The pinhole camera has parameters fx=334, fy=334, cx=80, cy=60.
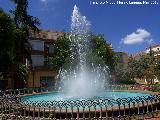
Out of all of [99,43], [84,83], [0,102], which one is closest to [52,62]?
[99,43]

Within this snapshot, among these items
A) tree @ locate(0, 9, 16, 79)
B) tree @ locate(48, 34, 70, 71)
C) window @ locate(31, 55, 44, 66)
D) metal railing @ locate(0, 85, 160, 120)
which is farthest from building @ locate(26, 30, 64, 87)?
metal railing @ locate(0, 85, 160, 120)

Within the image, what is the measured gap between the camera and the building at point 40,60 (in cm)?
5453

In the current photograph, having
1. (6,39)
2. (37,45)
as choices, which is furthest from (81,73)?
(37,45)

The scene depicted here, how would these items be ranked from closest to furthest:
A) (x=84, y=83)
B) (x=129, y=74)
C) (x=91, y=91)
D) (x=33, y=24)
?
(x=91, y=91) → (x=84, y=83) → (x=33, y=24) → (x=129, y=74)

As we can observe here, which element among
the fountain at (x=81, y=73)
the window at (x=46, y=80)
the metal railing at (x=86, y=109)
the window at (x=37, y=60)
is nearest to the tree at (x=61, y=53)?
the fountain at (x=81, y=73)

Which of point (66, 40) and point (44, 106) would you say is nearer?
point (44, 106)

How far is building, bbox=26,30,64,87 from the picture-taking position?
54534 mm

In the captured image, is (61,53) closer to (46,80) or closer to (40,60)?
(40,60)

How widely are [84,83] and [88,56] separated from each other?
418 inches

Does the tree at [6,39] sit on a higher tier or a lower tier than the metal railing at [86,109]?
higher

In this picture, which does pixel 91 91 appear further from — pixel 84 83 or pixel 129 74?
pixel 129 74

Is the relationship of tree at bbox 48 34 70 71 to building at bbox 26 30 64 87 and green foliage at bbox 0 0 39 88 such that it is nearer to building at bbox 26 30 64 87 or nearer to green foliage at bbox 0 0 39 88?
green foliage at bbox 0 0 39 88

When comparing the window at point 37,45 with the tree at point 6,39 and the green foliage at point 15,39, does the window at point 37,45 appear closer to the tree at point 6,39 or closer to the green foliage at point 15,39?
the green foliage at point 15,39

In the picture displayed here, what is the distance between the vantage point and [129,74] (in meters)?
72.1
